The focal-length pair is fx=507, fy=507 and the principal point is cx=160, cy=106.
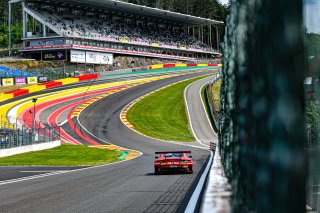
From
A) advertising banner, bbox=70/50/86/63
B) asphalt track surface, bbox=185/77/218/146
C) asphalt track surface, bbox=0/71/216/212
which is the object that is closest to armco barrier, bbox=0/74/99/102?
advertising banner, bbox=70/50/86/63

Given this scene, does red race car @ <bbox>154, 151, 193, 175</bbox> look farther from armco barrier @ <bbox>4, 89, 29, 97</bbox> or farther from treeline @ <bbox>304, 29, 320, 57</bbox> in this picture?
armco barrier @ <bbox>4, 89, 29, 97</bbox>

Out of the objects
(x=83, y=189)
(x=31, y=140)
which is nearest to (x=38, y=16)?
(x=31, y=140)

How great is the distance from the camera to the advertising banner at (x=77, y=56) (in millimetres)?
84681

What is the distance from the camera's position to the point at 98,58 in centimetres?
8950

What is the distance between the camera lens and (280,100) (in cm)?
118

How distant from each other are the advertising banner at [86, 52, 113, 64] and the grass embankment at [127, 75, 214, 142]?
24.4 m

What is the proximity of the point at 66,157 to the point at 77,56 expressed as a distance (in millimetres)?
54308

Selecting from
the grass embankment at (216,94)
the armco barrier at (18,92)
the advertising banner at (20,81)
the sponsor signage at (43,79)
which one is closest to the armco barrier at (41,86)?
the armco barrier at (18,92)


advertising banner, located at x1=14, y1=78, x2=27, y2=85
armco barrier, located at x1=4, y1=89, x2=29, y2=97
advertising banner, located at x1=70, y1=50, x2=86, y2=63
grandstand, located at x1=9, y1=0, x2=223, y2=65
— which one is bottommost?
armco barrier, located at x1=4, y1=89, x2=29, y2=97

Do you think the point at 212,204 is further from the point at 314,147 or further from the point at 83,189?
the point at 83,189

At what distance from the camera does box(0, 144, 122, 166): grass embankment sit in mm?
29250

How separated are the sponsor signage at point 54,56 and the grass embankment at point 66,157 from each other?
48.2 meters

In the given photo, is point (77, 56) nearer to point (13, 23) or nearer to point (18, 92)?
point (18, 92)

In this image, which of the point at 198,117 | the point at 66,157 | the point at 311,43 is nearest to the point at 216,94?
the point at 198,117
